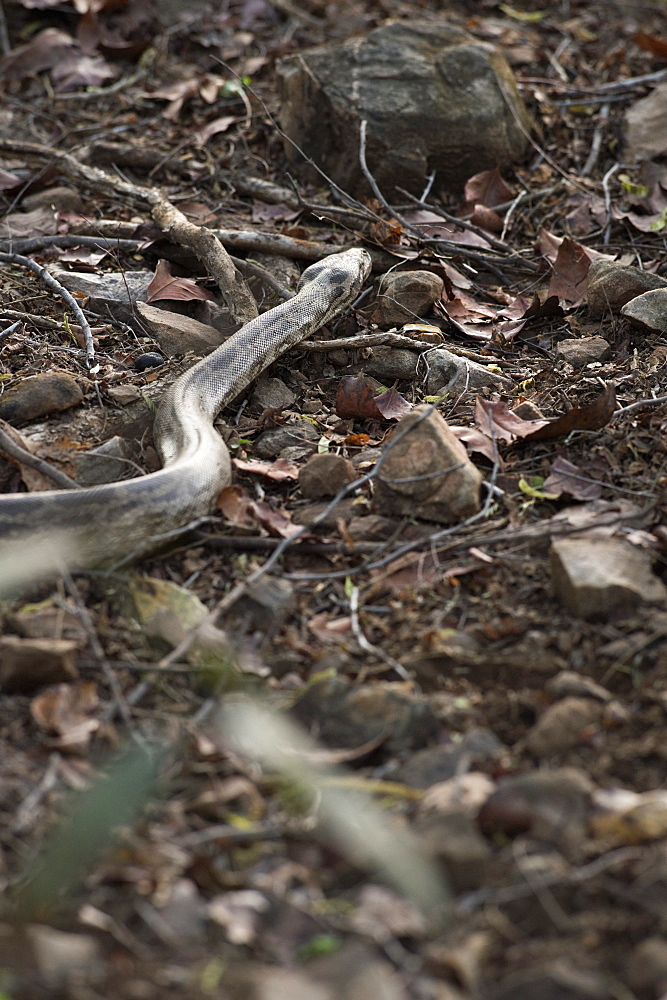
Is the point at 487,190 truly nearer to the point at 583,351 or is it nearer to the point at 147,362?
the point at 583,351

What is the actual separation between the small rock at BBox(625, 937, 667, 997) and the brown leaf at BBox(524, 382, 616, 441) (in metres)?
2.63

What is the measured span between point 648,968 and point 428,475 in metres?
2.17

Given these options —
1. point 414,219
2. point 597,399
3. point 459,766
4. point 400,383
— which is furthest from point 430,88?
point 459,766

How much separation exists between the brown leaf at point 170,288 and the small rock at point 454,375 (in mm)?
1598

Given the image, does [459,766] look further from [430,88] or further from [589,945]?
[430,88]

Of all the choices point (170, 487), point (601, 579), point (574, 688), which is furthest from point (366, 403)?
point (574, 688)

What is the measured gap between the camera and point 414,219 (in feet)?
22.0

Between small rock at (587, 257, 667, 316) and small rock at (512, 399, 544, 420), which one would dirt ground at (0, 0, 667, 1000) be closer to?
small rock at (512, 399, 544, 420)

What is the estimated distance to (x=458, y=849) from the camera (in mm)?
2453

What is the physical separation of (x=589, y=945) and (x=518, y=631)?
1285 millimetres

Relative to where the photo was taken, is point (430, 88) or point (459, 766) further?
point (430, 88)

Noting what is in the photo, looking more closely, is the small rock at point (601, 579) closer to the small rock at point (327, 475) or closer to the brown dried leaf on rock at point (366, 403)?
the small rock at point (327, 475)

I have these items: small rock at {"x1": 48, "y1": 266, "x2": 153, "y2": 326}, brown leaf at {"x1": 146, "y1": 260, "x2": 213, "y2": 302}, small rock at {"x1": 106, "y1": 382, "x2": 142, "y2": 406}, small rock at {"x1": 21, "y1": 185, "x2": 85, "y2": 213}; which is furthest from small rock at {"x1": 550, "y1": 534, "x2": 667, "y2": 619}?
small rock at {"x1": 21, "y1": 185, "x2": 85, "y2": 213}

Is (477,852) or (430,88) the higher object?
(430,88)
